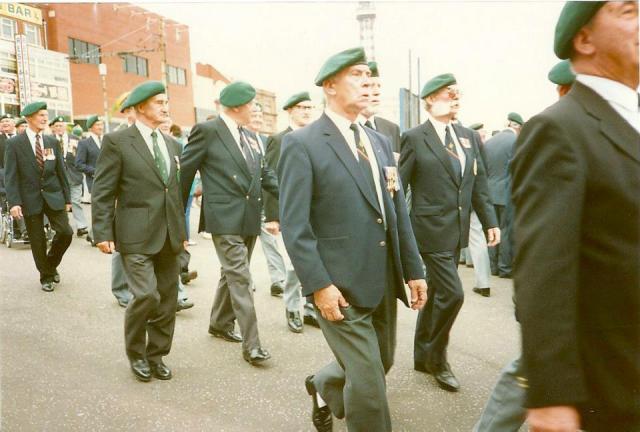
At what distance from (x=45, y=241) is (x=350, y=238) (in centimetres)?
576

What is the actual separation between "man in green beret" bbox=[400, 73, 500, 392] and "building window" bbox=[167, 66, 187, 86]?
136 ft

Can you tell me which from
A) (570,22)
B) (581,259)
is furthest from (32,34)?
(581,259)

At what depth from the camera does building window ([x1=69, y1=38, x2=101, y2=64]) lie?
33875 millimetres

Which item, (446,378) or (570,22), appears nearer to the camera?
(570,22)

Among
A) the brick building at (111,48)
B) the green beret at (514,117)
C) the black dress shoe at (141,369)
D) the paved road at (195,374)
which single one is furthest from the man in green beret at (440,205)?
the brick building at (111,48)

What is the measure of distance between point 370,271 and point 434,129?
1849 millimetres

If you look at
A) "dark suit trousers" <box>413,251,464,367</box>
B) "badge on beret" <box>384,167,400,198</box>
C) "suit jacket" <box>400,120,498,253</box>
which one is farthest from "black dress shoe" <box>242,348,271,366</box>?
"badge on beret" <box>384,167,400,198</box>

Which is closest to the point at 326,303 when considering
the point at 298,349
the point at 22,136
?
the point at 298,349

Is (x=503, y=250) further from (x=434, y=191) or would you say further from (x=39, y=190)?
(x=39, y=190)

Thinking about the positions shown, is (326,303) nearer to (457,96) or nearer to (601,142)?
(601,142)

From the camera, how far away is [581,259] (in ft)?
4.91

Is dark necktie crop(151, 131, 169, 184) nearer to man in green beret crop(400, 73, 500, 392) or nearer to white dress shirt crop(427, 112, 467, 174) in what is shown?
man in green beret crop(400, 73, 500, 392)

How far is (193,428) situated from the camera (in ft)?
11.4

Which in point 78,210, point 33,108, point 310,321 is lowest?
point 310,321
